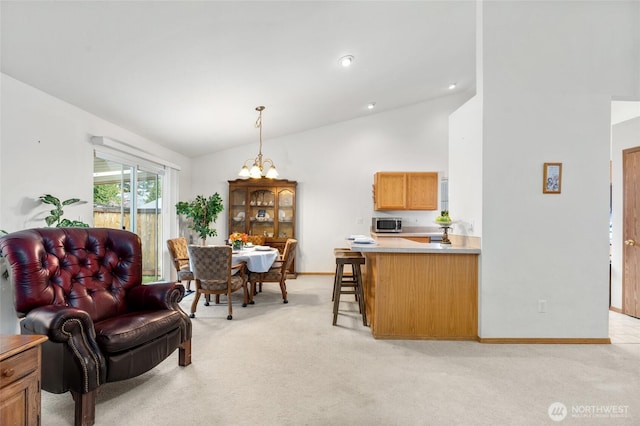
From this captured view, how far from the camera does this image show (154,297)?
7.78 ft

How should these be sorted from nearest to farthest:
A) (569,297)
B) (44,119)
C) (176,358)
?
(176,358) < (44,119) < (569,297)

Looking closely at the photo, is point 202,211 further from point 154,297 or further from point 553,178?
point 553,178

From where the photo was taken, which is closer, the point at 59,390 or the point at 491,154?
the point at 59,390

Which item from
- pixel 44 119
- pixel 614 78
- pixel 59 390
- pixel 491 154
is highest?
pixel 614 78

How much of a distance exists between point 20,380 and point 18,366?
0.06m

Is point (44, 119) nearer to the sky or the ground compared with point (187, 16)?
nearer to the ground

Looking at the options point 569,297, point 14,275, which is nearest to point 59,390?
point 14,275

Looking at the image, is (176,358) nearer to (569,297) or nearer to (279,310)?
(279,310)

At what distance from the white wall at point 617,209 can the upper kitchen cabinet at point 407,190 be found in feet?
8.36

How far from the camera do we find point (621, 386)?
7.09 feet

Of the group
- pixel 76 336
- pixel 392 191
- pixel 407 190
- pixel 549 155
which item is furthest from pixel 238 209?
pixel 549 155

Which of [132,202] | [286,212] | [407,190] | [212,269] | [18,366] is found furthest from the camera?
[286,212]

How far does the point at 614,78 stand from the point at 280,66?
3.35 metres

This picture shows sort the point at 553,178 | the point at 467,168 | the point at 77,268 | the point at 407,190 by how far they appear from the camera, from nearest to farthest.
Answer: the point at 77,268, the point at 553,178, the point at 467,168, the point at 407,190
